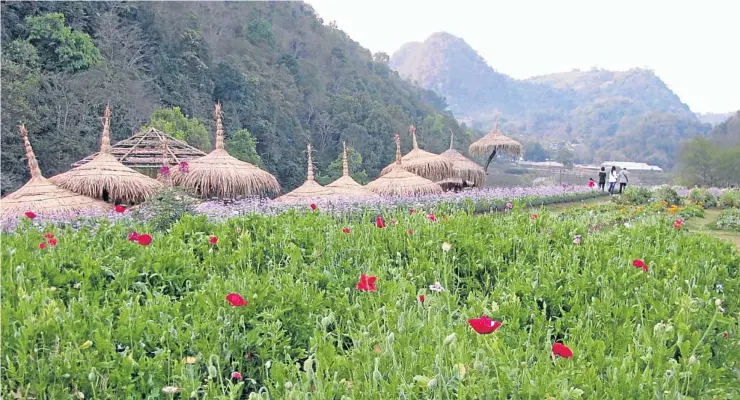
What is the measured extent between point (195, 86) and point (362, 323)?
35831mm

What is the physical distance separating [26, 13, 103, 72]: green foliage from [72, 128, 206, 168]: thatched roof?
528 inches

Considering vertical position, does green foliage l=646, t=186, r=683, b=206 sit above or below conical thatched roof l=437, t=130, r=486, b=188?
below

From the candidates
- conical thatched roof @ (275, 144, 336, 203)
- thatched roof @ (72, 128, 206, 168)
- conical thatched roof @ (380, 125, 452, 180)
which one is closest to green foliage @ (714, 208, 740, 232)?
conical thatched roof @ (380, 125, 452, 180)

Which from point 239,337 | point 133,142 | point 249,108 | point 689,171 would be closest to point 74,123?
point 133,142

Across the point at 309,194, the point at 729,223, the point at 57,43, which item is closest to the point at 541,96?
the point at 57,43

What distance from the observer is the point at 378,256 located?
448 cm

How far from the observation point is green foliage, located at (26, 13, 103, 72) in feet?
79.7

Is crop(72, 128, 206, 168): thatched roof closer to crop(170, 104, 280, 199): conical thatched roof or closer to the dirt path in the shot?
crop(170, 104, 280, 199): conical thatched roof

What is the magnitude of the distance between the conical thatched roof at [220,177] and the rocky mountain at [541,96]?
307 ft

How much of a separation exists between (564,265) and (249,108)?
35.1 m

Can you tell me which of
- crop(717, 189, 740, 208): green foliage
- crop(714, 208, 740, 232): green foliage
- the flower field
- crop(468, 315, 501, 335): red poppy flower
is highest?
crop(468, 315, 501, 335): red poppy flower

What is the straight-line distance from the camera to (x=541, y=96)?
174 metres

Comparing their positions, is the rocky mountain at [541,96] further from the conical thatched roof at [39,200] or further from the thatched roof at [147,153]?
the conical thatched roof at [39,200]

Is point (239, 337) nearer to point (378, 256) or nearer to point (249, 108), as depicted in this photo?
point (378, 256)
